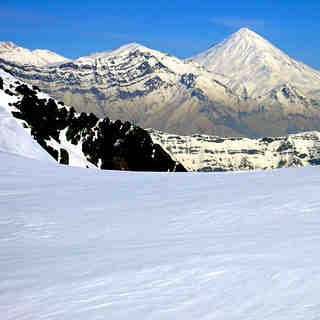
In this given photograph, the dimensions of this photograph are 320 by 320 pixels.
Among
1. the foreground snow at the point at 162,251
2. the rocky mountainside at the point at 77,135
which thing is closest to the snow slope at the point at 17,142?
the rocky mountainside at the point at 77,135

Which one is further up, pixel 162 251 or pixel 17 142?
pixel 17 142

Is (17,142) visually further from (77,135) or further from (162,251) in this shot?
(77,135)

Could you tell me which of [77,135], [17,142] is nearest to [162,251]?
[17,142]

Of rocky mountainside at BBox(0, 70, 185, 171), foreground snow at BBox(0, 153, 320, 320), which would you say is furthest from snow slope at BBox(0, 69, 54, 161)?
foreground snow at BBox(0, 153, 320, 320)

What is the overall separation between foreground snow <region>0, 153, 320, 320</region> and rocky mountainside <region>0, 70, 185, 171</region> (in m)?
68.5

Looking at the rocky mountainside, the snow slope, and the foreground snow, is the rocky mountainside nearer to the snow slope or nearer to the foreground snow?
the snow slope

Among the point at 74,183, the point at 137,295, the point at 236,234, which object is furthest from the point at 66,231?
the point at 74,183

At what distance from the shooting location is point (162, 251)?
324 inches

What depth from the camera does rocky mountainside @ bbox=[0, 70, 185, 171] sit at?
92.7 m

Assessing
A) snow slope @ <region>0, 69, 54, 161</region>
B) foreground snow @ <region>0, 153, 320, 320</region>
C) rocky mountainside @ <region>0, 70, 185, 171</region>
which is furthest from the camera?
rocky mountainside @ <region>0, 70, 185, 171</region>

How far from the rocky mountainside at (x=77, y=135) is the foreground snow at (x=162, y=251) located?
6851 centimetres

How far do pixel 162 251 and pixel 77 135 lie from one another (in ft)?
367

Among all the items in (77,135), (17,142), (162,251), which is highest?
(77,135)

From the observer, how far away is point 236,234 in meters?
9.18
